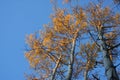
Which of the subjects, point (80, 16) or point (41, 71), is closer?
point (80, 16)

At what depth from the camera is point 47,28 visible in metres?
11.2

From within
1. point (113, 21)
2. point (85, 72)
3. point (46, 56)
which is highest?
point (113, 21)

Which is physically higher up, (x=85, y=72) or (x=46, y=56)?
(x=46, y=56)

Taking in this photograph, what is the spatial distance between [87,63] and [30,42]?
2.85m

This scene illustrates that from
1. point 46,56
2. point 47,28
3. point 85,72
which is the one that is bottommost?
point 85,72

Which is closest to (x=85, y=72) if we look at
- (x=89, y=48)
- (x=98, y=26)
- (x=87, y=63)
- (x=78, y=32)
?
(x=87, y=63)

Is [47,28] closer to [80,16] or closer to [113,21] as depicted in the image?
[80,16]

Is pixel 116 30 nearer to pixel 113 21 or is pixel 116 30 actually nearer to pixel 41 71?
pixel 113 21

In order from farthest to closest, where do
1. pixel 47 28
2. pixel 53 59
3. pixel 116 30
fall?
1. pixel 47 28
2. pixel 53 59
3. pixel 116 30

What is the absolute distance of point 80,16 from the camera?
9750 mm

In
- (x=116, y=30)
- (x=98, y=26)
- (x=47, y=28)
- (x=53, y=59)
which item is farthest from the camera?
(x=47, y=28)

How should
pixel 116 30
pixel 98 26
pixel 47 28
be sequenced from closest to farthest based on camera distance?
pixel 98 26, pixel 116 30, pixel 47 28

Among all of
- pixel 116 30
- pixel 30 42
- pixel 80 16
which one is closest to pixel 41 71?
pixel 30 42

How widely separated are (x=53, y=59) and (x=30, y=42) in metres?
1.48
